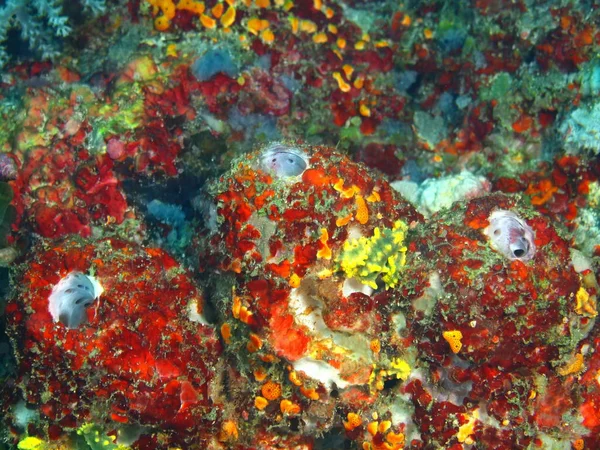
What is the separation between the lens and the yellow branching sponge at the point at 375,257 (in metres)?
3.16

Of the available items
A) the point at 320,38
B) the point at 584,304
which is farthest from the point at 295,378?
the point at 320,38

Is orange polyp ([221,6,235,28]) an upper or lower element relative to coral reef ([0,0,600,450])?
upper

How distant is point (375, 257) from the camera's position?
126 inches

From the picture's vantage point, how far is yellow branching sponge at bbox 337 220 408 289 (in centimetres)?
316

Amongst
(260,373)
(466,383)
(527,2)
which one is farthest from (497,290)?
(527,2)

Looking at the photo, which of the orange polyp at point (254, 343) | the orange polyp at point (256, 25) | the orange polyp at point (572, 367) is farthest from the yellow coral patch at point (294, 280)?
the orange polyp at point (256, 25)

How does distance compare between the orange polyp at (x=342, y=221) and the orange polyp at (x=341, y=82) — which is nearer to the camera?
the orange polyp at (x=342, y=221)

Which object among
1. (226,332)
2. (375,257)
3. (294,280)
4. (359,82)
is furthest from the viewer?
(359,82)

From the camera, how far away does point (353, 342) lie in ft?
10.5

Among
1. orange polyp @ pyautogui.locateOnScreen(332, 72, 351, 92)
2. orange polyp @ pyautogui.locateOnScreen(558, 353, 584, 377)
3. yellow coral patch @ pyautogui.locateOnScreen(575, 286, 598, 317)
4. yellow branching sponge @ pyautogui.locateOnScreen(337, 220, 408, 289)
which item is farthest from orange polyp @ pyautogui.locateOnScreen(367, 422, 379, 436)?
orange polyp @ pyautogui.locateOnScreen(332, 72, 351, 92)

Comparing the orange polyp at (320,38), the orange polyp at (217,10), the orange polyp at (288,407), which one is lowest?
the orange polyp at (288,407)

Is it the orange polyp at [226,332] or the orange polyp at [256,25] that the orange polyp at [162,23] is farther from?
the orange polyp at [226,332]

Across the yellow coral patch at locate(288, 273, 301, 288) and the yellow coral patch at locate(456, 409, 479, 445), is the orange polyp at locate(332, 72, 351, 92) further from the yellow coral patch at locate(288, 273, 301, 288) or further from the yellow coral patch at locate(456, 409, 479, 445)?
the yellow coral patch at locate(456, 409, 479, 445)

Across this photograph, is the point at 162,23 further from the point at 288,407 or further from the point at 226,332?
the point at 288,407
